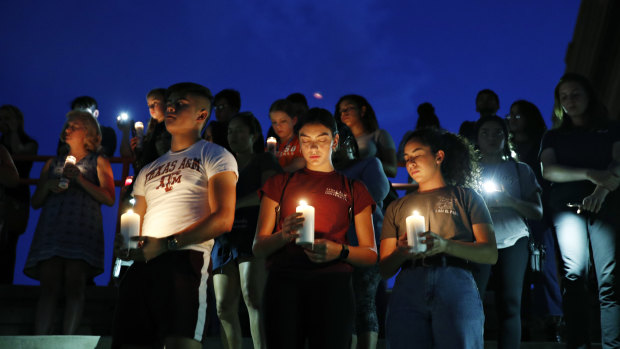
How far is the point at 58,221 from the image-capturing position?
469 centimetres

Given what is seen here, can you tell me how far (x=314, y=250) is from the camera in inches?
109

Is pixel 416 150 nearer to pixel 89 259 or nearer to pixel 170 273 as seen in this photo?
pixel 170 273

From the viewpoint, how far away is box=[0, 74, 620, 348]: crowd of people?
9.32 ft

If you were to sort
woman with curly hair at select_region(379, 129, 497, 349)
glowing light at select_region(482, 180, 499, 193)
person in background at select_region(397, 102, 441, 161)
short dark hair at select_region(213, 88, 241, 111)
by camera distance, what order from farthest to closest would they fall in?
person in background at select_region(397, 102, 441, 161)
short dark hair at select_region(213, 88, 241, 111)
glowing light at select_region(482, 180, 499, 193)
woman with curly hair at select_region(379, 129, 497, 349)

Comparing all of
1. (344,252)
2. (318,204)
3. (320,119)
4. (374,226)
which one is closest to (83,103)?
(374,226)

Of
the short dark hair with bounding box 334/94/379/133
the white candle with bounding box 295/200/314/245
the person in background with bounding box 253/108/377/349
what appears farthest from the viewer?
the short dark hair with bounding box 334/94/379/133

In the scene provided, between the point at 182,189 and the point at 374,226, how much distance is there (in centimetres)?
144

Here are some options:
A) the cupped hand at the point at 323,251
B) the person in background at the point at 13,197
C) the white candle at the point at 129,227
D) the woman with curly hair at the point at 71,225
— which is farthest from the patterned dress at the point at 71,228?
the cupped hand at the point at 323,251

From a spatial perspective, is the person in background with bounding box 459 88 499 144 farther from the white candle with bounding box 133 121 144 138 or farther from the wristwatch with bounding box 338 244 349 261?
the wristwatch with bounding box 338 244 349 261

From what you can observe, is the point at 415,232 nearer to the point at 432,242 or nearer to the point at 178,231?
the point at 432,242

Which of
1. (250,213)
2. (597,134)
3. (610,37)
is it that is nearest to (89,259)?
(250,213)

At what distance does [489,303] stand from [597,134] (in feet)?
5.70

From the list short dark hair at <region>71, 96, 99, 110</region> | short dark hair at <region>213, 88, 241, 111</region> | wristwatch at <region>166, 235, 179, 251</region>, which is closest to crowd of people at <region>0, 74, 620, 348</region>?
wristwatch at <region>166, 235, 179, 251</region>

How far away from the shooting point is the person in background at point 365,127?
4938mm
